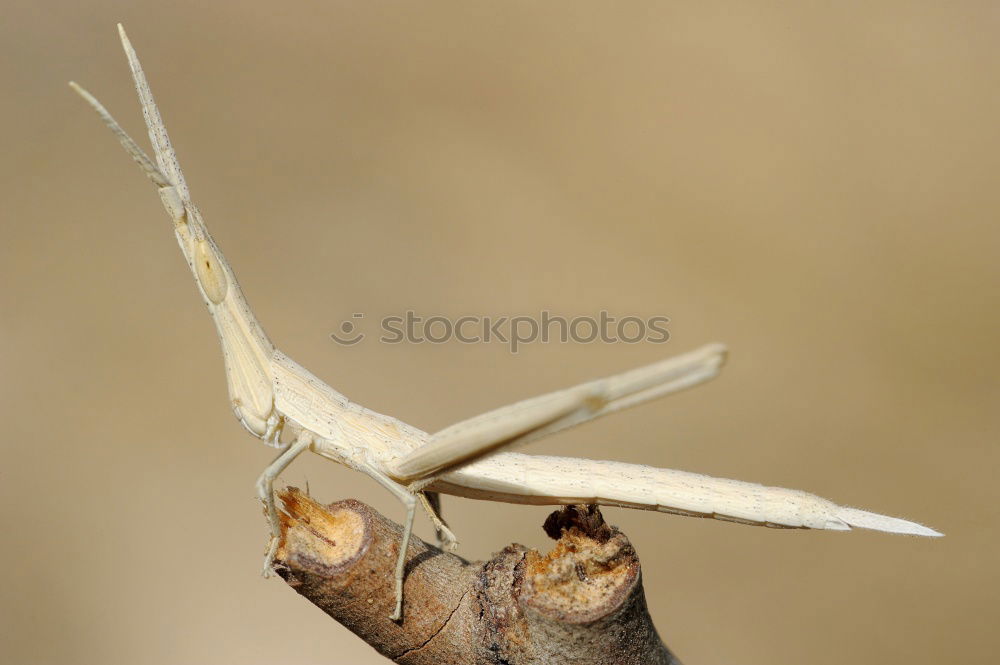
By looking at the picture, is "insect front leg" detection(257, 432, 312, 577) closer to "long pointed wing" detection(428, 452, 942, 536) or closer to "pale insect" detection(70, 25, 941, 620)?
"pale insect" detection(70, 25, 941, 620)

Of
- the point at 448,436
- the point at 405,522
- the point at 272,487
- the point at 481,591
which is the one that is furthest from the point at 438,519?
the point at 481,591

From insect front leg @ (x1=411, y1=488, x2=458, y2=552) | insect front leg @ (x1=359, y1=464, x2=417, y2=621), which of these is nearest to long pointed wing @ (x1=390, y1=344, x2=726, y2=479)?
insect front leg @ (x1=359, y1=464, x2=417, y2=621)

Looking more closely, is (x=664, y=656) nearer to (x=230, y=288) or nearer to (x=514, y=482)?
(x=514, y=482)

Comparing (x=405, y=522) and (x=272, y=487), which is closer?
(x=272, y=487)

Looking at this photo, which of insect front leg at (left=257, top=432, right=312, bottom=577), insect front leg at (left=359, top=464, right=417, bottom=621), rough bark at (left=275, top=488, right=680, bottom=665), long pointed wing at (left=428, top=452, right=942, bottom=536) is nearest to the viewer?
rough bark at (left=275, top=488, right=680, bottom=665)

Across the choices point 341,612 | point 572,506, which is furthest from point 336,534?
point 572,506

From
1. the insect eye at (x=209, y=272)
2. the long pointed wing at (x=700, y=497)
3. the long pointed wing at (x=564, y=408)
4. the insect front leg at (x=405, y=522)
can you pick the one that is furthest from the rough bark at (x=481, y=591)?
the insect eye at (x=209, y=272)

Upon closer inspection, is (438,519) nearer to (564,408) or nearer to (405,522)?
(405,522)
